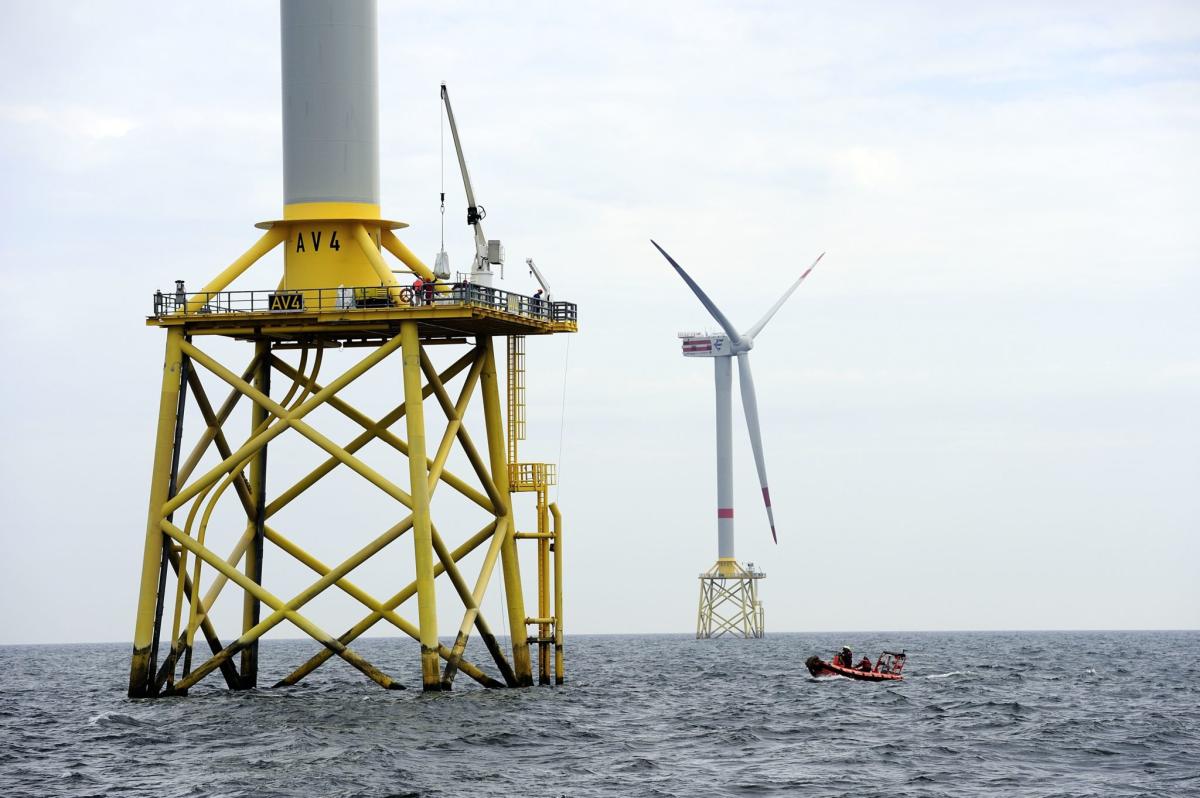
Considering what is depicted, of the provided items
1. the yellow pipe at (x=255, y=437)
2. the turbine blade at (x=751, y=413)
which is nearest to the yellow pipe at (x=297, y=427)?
the yellow pipe at (x=255, y=437)

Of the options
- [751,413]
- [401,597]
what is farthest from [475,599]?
[751,413]

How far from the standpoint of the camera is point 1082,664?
10331 cm

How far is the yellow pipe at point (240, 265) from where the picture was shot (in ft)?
179

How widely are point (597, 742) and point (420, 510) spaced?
26.9ft

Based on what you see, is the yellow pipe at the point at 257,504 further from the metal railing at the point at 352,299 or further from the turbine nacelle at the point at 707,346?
the turbine nacelle at the point at 707,346

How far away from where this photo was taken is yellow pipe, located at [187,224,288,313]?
54625mm

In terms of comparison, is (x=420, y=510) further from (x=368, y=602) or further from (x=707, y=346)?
(x=707, y=346)

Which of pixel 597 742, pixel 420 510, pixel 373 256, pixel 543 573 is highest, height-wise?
pixel 373 256

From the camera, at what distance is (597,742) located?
47.9 m

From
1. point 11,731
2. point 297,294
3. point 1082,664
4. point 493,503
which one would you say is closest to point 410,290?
point 297,294

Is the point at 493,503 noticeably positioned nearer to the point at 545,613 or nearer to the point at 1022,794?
the point at 545,613

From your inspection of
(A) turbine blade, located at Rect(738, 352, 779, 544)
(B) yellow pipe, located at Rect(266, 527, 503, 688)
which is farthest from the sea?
(A) turbine blade, located at Rect(738, 352, 779, 544)

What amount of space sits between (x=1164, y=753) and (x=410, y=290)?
936 inches

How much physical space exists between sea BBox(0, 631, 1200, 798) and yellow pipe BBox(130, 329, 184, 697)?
7.06 ft
